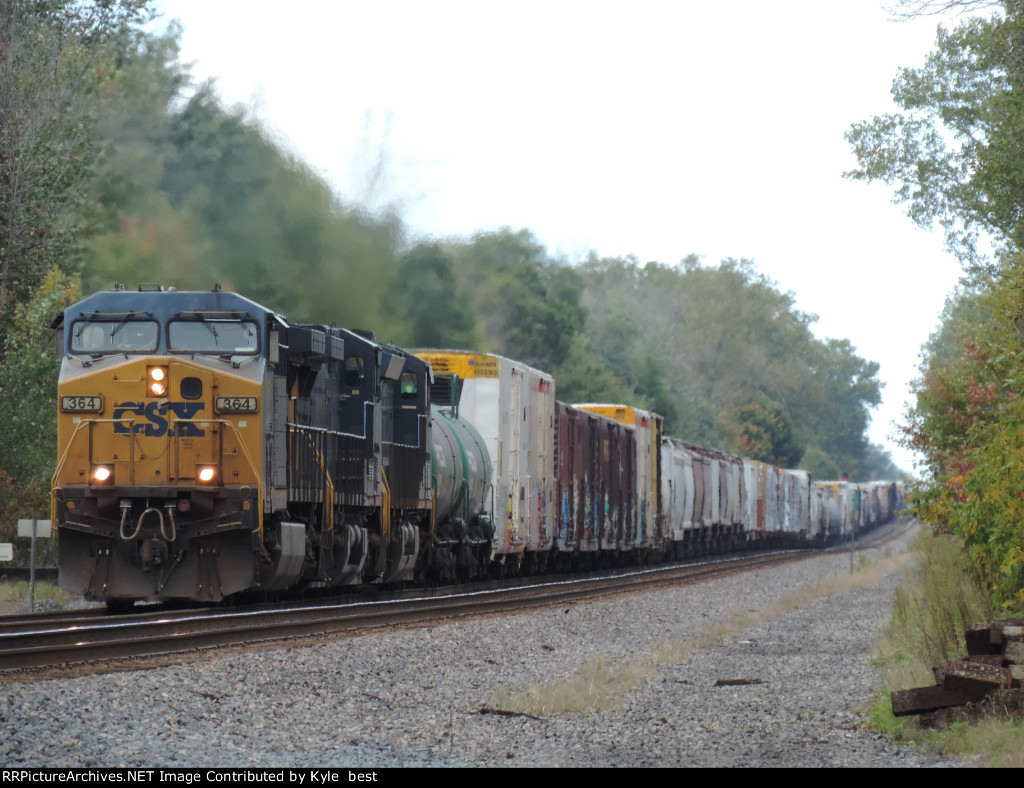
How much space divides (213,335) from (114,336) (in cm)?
108

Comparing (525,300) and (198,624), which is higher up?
(525,300)

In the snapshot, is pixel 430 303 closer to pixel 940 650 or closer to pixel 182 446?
pixel 182 446

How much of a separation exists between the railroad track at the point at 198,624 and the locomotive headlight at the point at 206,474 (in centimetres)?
139

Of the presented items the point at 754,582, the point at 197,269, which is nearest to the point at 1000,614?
the point at 754,582

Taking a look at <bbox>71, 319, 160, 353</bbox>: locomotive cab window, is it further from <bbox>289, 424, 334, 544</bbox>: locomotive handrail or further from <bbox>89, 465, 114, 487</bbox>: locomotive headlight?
<bbox>289, 424, 334, 544</bbox>: locomotive handrail

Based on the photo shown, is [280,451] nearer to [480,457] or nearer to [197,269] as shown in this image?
[480,457]

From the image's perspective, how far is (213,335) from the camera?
565 inches

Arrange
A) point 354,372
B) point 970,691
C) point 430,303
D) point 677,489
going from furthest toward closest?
point 430,303 → point 677,489 → point 354,372 → point 970,691

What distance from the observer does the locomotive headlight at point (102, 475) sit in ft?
45.2

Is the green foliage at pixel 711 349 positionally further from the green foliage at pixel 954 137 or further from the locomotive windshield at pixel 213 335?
the locomotive windshield at pixel 213 335

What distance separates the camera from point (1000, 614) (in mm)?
12555

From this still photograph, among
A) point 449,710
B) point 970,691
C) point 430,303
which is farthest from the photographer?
point 430,303

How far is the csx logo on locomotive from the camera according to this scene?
45.6 ft

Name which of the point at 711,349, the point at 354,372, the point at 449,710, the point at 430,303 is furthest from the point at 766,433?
the point at 449,710
